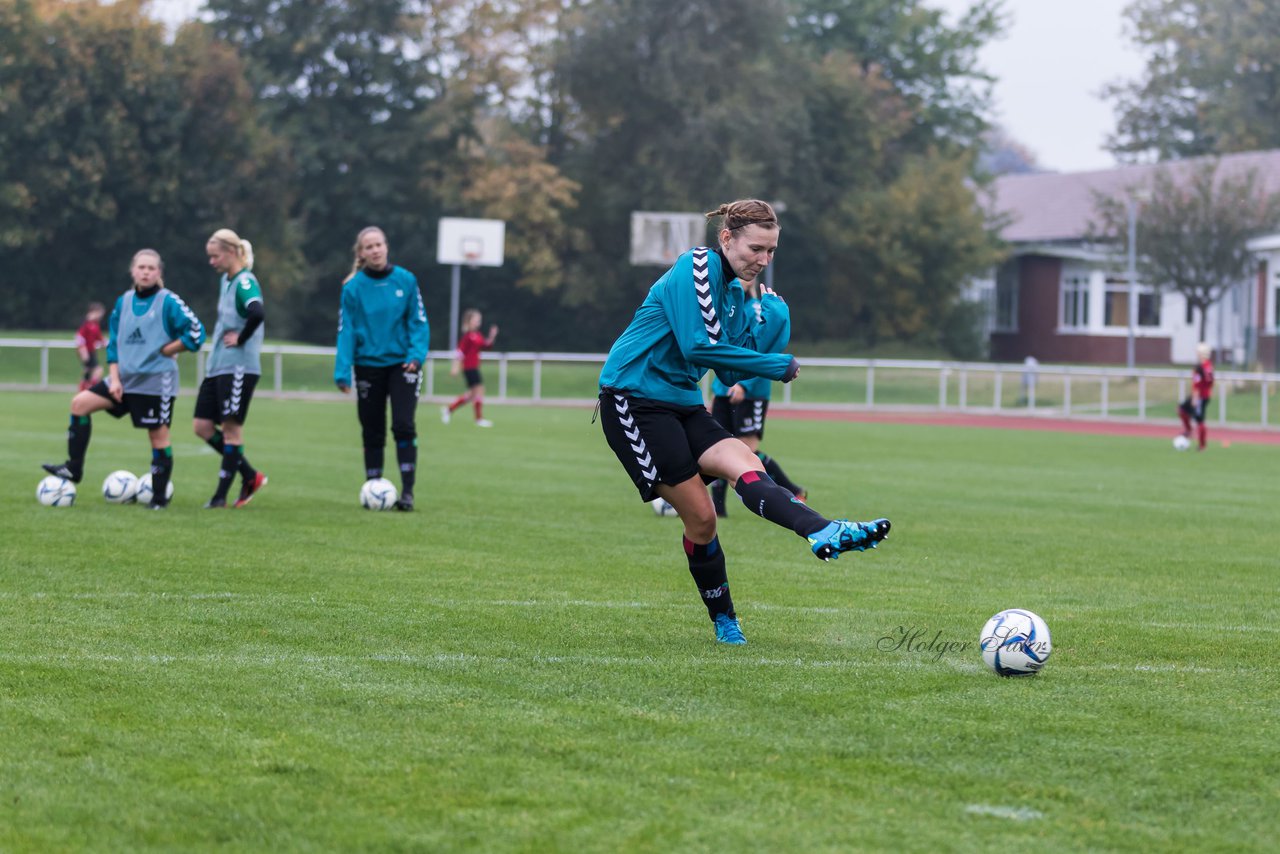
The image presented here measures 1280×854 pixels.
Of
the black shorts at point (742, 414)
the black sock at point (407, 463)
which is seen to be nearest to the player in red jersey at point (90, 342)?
the black sock at point (407, 463)

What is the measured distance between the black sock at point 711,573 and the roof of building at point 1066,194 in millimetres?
50531

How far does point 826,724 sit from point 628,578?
364 centimetres

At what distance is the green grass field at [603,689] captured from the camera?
4.09m

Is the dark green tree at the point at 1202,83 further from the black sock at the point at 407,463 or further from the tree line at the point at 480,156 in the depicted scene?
the black sock at the point at 407,463

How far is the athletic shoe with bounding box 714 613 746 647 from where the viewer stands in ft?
21.8

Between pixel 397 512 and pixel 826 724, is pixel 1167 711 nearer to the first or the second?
pixel 826 724

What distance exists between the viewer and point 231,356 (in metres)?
11.6

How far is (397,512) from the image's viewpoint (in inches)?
468

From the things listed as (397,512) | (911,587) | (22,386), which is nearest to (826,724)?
(911,587)

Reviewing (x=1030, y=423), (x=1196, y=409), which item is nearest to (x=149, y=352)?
(x=1196, y=409)

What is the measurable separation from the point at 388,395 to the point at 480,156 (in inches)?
1692

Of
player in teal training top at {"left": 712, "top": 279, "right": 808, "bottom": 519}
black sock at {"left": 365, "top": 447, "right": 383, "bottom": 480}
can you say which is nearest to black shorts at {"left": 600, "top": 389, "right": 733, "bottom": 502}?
player in teal training top at {"left": 712, "top": 279, "right": 808, "bottom": 519}

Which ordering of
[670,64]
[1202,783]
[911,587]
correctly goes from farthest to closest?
1. [670,64]
2. [911,587]
3. [1202,783]

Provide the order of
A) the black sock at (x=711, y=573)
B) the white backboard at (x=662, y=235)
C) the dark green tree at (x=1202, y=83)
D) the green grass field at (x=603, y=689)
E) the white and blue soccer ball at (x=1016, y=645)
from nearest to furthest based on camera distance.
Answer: the green grass field at (x=603, y=689), the white and blue soccer ball at (x=1016, y=645), the black sock at (x=711, y=573), the white backboard at (x=662, y=235), the dark green tree at (x=1202, y=83)
